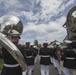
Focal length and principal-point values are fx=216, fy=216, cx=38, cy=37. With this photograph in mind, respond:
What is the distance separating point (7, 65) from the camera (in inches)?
189

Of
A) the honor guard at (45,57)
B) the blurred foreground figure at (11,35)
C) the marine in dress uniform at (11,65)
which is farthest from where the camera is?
the honor guard at (45,57)

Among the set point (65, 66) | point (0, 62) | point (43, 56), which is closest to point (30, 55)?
point (43, 56)

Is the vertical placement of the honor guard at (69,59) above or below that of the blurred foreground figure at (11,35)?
below

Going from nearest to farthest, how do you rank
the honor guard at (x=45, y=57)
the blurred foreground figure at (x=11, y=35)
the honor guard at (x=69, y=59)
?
1. the blurred foreground figure at (x=11, y=35)
2. the honor guard at (x=69, y=59)
3. the honor guard at (x=45, y=57)

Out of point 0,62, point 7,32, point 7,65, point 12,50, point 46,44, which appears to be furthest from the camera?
point 0,62

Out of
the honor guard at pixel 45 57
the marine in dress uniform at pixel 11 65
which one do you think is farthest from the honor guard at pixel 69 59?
the marine in dress uniform at pixel 11 65

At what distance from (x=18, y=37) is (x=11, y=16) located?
54cm

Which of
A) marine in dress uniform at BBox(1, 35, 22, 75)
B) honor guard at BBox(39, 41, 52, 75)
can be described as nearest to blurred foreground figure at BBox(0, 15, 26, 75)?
marine in dress uniform at BBox(1, 35, 22, 75)

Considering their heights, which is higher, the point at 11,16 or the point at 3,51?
the point at 11,16

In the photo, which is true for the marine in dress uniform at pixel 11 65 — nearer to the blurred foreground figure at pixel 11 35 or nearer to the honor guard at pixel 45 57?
the blurred foreground figure at pixel 11 35

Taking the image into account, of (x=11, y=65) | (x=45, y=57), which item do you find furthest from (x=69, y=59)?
(x=11, y=65)

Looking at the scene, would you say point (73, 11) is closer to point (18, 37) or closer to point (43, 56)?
point (18, 37)

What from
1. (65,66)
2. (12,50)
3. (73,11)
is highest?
(73,11)

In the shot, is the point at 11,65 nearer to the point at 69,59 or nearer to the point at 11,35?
the point at 11,35
